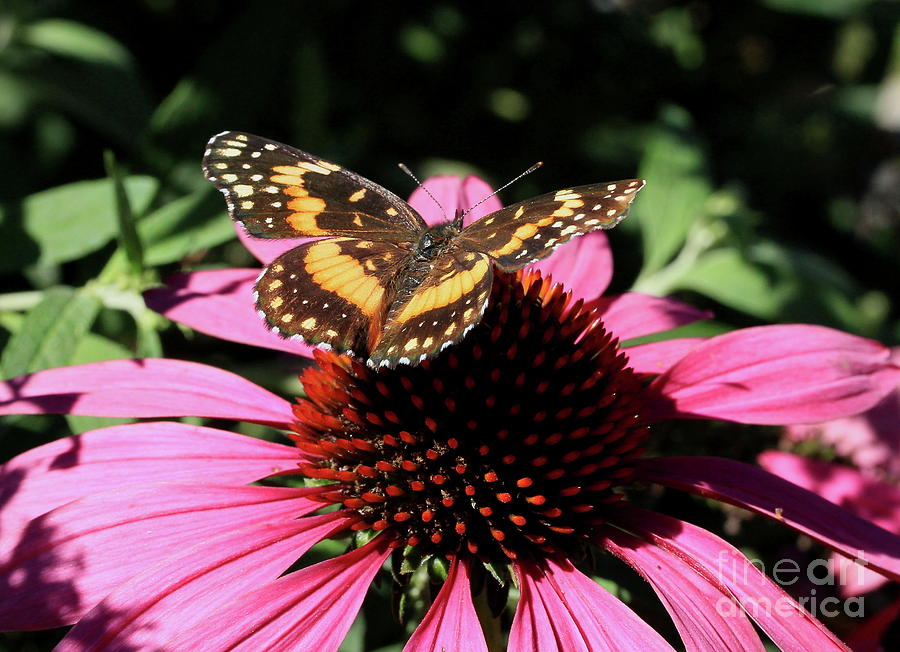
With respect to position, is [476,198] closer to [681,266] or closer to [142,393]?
[681,266]

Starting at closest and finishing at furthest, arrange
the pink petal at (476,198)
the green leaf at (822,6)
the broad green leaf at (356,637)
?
the broad green leaf at (356,637) → the pink petal at (476,198) → the green leaf at (822,6)

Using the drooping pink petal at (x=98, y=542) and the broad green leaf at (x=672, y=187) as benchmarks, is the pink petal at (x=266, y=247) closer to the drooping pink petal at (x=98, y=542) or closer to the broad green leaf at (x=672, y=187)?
the drooping pink petal at (x=98, y=542)

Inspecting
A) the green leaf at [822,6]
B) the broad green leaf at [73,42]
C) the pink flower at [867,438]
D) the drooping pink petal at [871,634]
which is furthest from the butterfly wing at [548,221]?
the green leaf at [822,6]

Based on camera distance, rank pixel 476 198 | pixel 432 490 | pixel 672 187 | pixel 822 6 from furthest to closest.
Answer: pixel 822 6, pixel 672 187, pixel 476 198, pixel 432 490

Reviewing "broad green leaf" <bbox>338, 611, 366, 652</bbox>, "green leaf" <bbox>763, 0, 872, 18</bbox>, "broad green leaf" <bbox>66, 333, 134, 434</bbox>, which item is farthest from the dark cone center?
"green leaf" <bbox>763, 0, 872, 18</bbox>

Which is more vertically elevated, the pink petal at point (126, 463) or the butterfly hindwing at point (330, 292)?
the butterfly hindwing at point (330, 292)

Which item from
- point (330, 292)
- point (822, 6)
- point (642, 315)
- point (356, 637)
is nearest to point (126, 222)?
point (330, 292)
